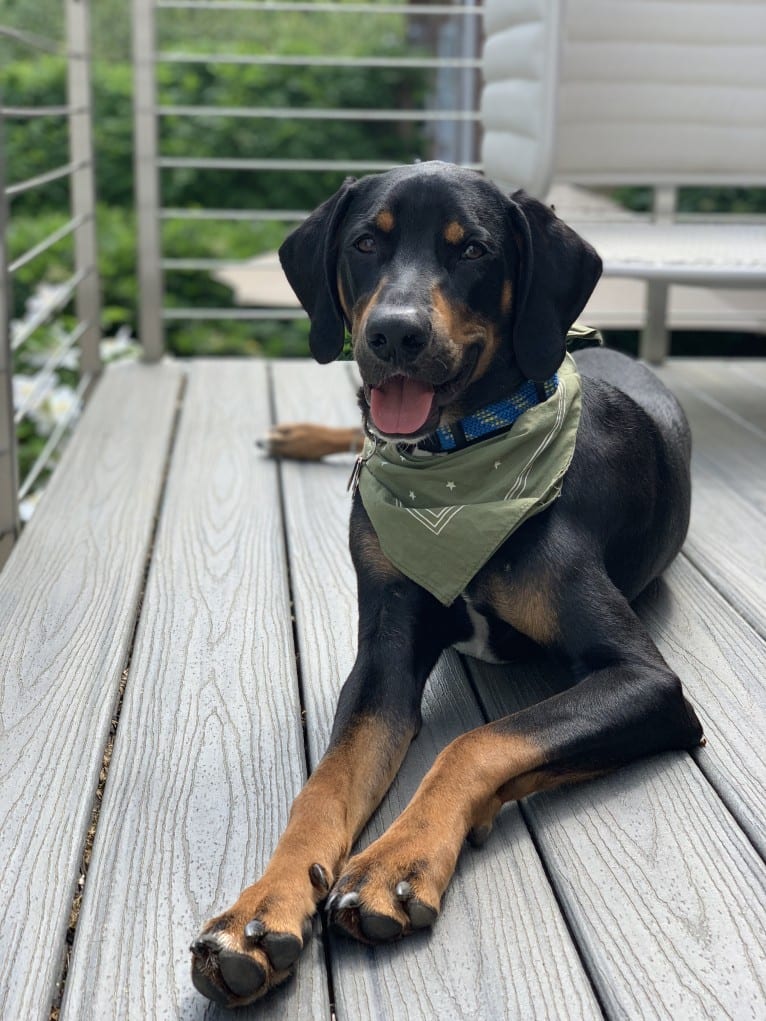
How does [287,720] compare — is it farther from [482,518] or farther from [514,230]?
[514,230]

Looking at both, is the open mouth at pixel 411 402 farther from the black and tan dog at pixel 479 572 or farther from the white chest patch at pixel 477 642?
the white chest patch at pixel 477 642

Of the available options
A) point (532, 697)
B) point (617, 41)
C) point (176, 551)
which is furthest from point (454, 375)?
point (617, 41)

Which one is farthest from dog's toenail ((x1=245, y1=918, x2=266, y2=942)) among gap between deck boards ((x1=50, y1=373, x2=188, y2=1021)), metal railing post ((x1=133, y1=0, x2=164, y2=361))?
metal railing post ((x1=133, y1=0, x2=164, y2=361))

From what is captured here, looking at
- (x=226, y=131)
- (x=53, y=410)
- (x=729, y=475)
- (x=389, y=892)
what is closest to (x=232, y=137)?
(x=226, y=131)

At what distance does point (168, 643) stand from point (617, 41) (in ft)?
10.2

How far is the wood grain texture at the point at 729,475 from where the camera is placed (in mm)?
2799

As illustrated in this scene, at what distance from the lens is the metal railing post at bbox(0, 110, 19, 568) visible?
9.87 ft

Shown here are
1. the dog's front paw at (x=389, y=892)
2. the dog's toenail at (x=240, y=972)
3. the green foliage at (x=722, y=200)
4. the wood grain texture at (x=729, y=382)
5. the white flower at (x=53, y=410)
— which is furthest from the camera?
the green foliage at (x=722, y=200)

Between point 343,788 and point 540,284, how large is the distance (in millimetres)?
933

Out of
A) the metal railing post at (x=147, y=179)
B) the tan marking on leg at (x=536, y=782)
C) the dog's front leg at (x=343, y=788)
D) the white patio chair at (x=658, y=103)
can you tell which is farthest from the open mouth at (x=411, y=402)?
the metal railing post at (x=147, y=179)

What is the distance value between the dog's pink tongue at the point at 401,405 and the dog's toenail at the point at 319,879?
0.80m

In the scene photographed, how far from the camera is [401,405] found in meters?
2.14

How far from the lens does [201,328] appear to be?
7945 mm

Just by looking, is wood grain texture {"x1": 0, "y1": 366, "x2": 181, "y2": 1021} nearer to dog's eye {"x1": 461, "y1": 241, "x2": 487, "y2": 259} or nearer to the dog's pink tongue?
the dog's pink tongue
